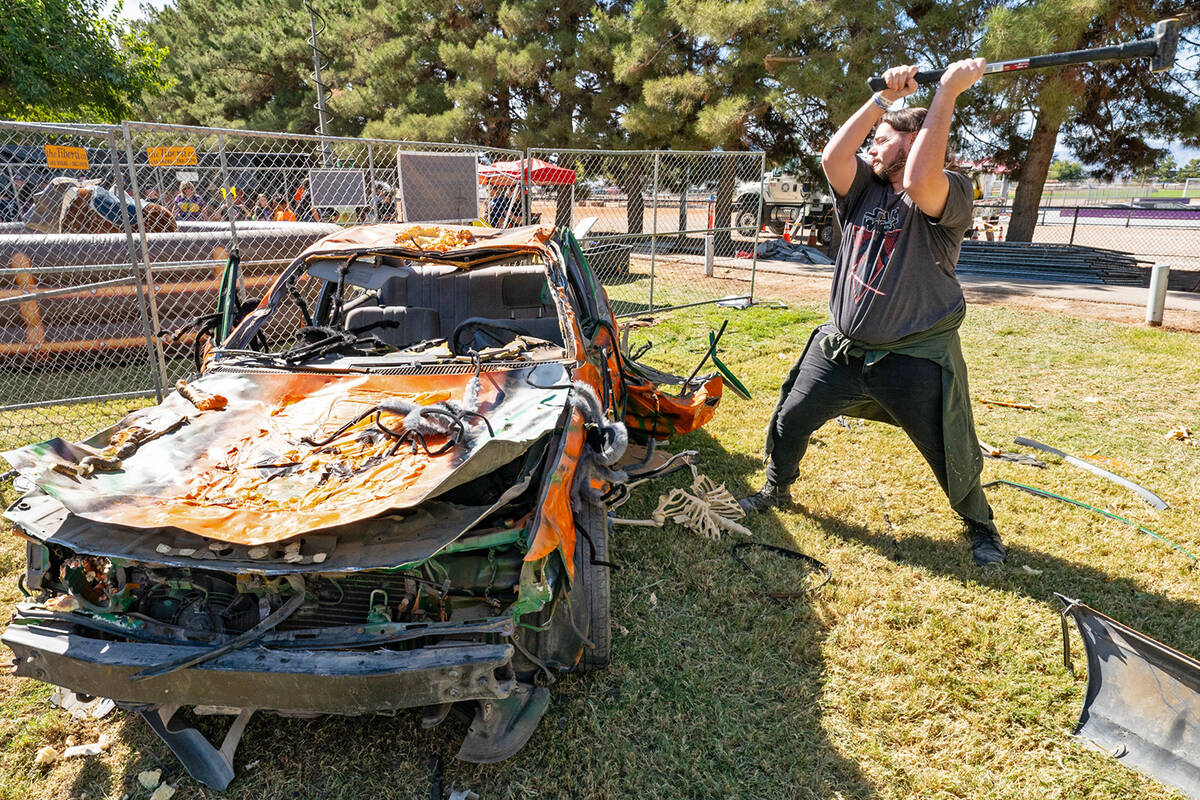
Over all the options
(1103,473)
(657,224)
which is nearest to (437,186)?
(1103,473)

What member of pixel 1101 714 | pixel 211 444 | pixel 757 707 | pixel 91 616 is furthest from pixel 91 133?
pixel 1101 714

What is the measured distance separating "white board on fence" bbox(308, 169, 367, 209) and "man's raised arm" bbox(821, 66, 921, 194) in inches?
257

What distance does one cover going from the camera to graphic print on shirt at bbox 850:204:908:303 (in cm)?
329

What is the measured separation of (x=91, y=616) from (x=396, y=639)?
1.01m

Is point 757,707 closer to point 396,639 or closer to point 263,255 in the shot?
point 396,639

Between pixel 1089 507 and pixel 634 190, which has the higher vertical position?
pixel 634 190

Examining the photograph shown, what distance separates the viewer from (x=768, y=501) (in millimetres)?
4141

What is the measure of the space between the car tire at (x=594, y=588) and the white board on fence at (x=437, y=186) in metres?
5.60

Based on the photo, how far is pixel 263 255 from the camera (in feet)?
24.6

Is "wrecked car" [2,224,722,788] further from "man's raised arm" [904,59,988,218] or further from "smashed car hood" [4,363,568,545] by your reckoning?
"man's raised arm" [904,59,988,218]

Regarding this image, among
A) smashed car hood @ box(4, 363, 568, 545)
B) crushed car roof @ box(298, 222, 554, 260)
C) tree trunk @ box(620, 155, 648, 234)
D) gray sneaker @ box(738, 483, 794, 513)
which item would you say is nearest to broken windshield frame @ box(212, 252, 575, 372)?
crushed car roof @ box(298, 222, 554, 260)

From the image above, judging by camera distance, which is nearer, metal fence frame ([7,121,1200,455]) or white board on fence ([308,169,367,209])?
metal fence frame ([7,121,1200,455])

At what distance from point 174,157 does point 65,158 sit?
3.08ft

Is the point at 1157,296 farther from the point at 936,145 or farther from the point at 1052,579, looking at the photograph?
the point at 936,145
